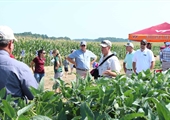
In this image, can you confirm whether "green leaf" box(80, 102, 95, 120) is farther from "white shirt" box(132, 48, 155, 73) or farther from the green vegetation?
"white shirt" box(132, 48, 155, 73)

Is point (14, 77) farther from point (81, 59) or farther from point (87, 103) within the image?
point (81, 59)

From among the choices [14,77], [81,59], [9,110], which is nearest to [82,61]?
[81,59]

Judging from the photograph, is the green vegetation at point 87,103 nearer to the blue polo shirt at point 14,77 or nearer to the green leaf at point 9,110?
the green leaf at point 9,110

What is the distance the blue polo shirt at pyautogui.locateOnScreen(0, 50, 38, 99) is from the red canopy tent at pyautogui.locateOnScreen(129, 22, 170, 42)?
776cm

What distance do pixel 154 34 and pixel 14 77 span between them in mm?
8200

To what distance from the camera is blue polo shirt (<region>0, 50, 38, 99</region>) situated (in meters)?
2.94

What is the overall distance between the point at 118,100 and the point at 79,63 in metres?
6.38

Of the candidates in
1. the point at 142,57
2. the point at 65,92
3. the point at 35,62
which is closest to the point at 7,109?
the point at 65,92

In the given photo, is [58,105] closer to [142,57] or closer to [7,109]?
[7,109]

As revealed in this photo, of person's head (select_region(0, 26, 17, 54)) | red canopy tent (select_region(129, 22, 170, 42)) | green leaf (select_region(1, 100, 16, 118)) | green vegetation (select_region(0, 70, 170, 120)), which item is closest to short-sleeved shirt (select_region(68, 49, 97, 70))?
red canopy tent (select_region(129, 22, 170, 42))

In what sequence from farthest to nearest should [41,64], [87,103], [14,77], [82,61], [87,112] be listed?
[41,64]
[82,61]
[14,77]
[87,103]
[87,112]

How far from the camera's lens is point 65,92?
8.19ft

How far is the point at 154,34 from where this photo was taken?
34.5ft

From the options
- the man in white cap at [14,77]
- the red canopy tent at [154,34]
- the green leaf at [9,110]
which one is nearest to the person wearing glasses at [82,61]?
the red canopy tent at [154,34]
